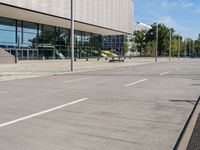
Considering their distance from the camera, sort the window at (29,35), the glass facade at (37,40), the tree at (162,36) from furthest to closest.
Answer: the tree at (162,36) → the window at (29,35) → the glass facade at (37,40)

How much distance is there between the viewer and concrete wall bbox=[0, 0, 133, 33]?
40.0 metres

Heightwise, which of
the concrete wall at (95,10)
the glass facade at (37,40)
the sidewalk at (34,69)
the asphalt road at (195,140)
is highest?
the concrete wall at (95,10)

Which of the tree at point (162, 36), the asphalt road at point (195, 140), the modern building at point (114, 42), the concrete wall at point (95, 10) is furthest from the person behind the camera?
the modern building at point (114, 42)

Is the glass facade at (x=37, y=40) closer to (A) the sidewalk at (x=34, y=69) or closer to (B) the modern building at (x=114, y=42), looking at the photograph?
(A) the sidewalk at (x=34, y=69)

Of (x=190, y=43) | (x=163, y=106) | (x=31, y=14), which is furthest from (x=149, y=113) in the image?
(x=190, y=43)

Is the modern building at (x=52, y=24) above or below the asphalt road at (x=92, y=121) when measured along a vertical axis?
above

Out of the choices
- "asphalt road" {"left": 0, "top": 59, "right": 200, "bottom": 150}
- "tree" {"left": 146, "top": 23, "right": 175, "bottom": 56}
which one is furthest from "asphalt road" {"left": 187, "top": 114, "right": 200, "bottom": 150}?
"tree" {"left": 146, "top": 23, "right": 175, "bottom": 56}

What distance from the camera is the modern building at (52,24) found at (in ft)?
135

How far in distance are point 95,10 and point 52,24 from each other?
7.88 meters

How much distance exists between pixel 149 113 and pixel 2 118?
384 centimetres

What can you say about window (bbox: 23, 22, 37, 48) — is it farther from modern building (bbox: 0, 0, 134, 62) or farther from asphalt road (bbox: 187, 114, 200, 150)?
asphalt road (bbox: 187, 114, 200, 150)

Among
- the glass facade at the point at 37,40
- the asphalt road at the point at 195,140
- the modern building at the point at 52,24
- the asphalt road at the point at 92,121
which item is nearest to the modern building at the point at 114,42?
the modern building at the point at 52,24

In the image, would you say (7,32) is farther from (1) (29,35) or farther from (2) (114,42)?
(2) (114,42)

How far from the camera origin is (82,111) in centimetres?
902
